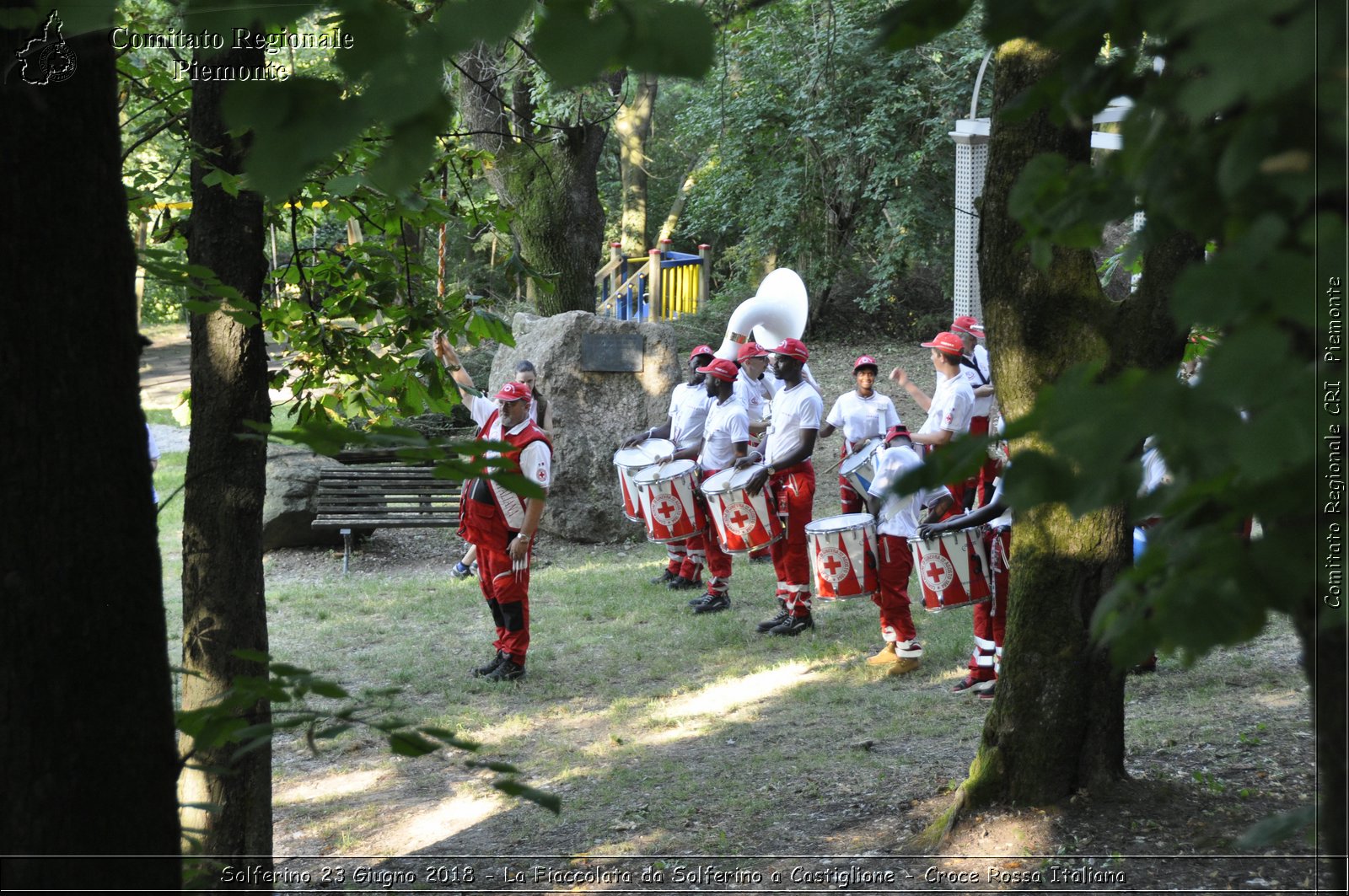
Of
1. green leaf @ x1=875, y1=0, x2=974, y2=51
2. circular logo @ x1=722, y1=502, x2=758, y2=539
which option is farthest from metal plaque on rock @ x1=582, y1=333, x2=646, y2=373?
green leaf @ x1=875, y1=0, x2=974, y2=51

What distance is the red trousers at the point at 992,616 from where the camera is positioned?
648 cm

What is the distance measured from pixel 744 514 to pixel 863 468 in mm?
998

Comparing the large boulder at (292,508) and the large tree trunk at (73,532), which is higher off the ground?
the large tree trunk at (73,532)

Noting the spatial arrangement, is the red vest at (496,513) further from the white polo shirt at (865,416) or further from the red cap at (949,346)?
the red cap at (949,346)

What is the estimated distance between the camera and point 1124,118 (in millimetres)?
1270

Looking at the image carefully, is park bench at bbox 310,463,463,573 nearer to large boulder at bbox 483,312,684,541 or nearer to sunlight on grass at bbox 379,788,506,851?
large boulder at bbox 483,312,684,541

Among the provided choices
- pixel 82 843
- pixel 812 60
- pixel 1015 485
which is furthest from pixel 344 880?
pixel 812 60

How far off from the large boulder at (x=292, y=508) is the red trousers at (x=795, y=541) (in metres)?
5.60

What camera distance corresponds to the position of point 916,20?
1.35 meters

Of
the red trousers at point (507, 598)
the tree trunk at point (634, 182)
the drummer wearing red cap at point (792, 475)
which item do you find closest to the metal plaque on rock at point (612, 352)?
the drummer wearing red cap at point (792, 475)

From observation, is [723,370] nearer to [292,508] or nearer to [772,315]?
[772,315]

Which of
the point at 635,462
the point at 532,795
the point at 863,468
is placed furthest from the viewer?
the point at 635,462

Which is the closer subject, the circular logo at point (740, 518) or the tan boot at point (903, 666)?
the tan boot at point (903, 666)

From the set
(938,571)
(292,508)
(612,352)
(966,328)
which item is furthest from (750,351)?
(292,508)
